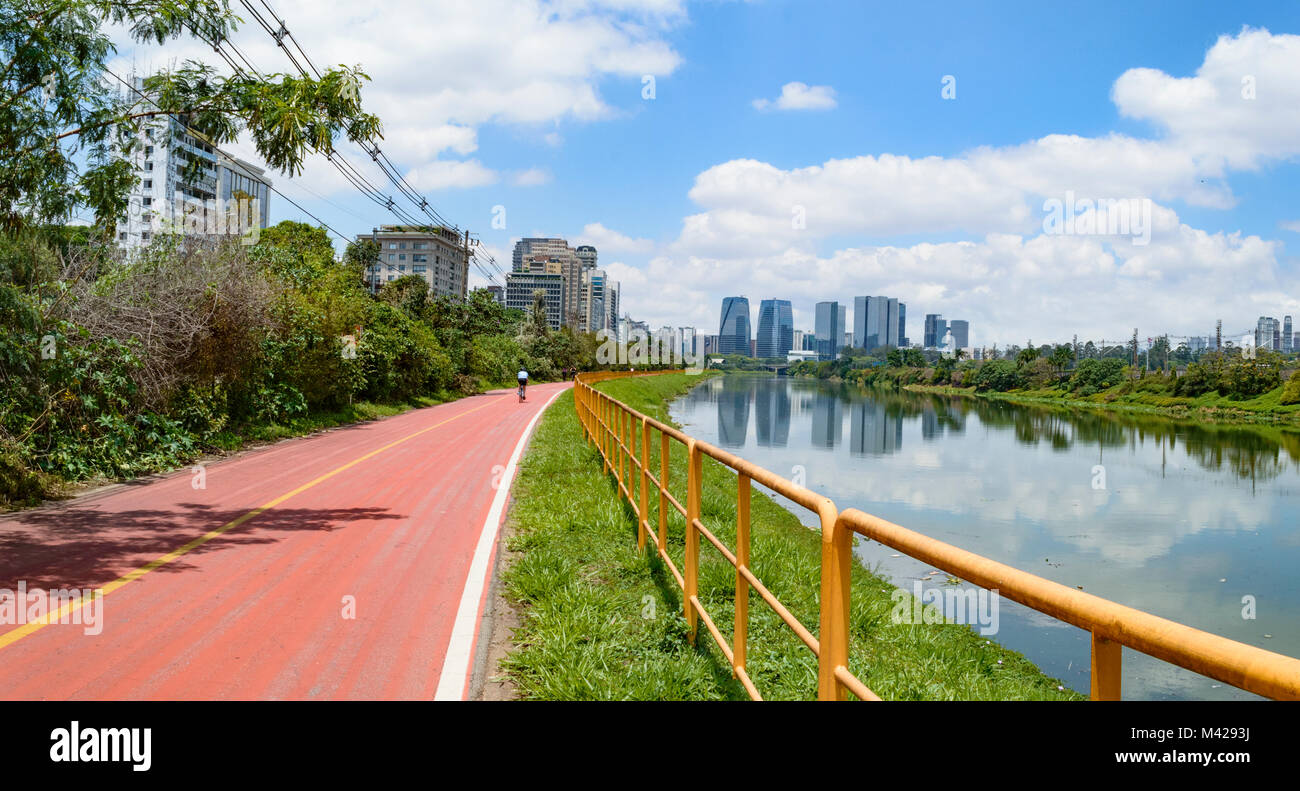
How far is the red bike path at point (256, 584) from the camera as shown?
482 centimetres

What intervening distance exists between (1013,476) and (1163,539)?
7919 millimetres

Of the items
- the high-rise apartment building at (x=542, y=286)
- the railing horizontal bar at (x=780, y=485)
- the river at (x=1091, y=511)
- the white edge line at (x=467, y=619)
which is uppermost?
the high-rise apartment building at (x=542, y=286)

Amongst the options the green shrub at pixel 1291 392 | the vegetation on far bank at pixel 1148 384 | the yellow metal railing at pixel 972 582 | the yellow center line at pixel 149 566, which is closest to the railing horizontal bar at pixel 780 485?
the yellow metal railing at pixel 972 582

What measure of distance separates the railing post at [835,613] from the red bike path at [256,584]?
2.62 m

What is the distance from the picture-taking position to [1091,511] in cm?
1941

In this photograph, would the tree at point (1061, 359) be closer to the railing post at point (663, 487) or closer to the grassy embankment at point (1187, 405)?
the grassy embankment at point (1187, 405)

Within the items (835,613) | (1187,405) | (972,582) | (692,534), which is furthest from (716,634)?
(1187,405)

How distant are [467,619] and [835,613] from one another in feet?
12.7

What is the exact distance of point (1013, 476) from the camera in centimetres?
2461

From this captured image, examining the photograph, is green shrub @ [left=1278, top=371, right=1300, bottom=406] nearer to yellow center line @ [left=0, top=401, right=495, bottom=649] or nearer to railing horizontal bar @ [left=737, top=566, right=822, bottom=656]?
yellow center line @ [left=0, top=401, right=495, bottom=649]

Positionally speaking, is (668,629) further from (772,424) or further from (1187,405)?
(1187,405)

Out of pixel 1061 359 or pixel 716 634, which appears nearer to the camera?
pixel 716 634
